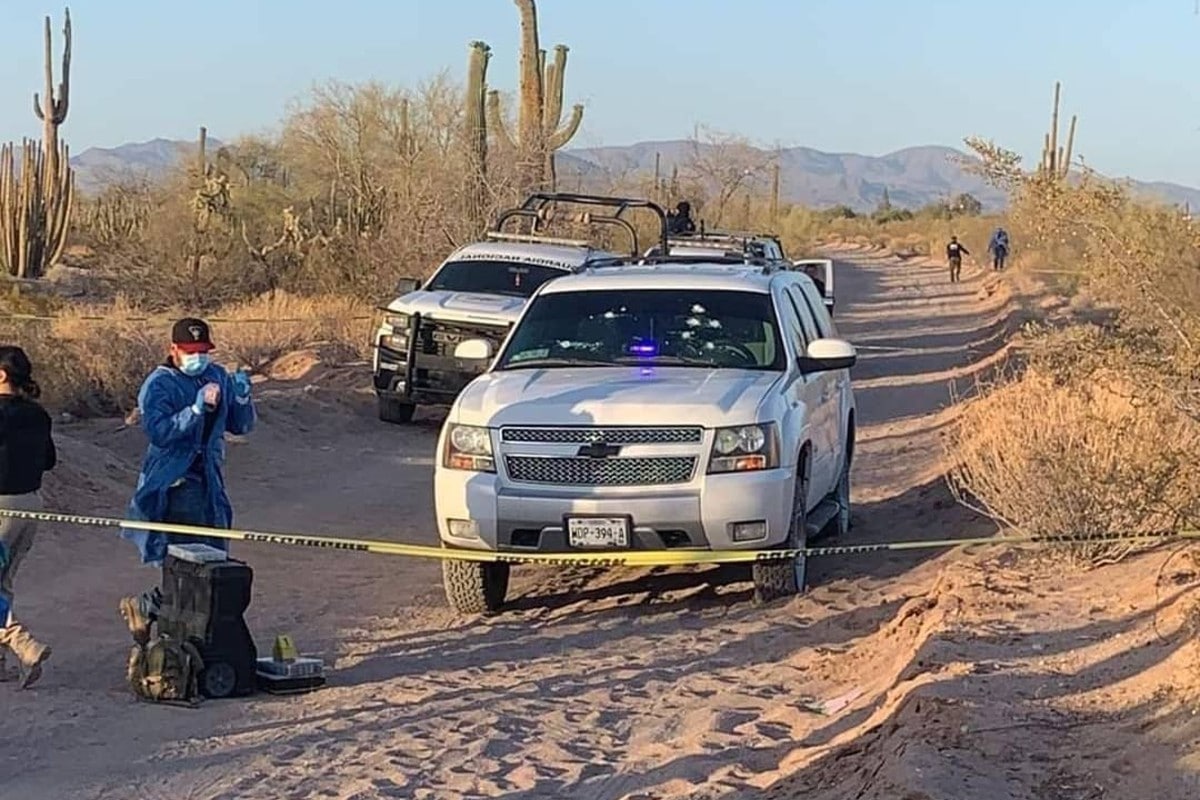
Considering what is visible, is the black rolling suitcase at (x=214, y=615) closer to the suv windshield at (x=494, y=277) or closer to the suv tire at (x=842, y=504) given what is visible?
the suv tire at (x=842, y=504)

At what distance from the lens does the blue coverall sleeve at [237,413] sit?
837 centimetres

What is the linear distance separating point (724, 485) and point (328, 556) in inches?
150

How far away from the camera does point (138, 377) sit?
18000 mm

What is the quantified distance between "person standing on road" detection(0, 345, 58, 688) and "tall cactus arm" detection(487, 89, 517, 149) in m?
22.4

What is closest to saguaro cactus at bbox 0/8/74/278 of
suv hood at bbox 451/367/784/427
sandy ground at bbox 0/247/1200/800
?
sandy ground at bbox 0/247/1200/800

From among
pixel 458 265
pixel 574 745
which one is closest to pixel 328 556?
pixel 574 745

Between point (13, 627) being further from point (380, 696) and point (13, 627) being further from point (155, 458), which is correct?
point (380, 696)

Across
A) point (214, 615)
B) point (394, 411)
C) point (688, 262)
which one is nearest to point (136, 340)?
point (394, 411)

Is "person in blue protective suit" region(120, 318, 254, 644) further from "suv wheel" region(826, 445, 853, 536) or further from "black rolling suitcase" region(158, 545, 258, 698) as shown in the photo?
"suv wheel" region(826, 445, 853, 536)

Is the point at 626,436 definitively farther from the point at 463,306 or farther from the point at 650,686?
the point at 463,306

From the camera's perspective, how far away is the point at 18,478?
26.1ft

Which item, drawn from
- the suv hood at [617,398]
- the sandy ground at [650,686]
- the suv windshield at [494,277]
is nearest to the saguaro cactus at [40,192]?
the suv windshield at [494,277]

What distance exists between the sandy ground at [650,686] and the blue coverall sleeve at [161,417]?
117 centimetres

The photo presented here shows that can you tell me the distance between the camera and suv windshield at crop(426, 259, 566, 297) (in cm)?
1834
